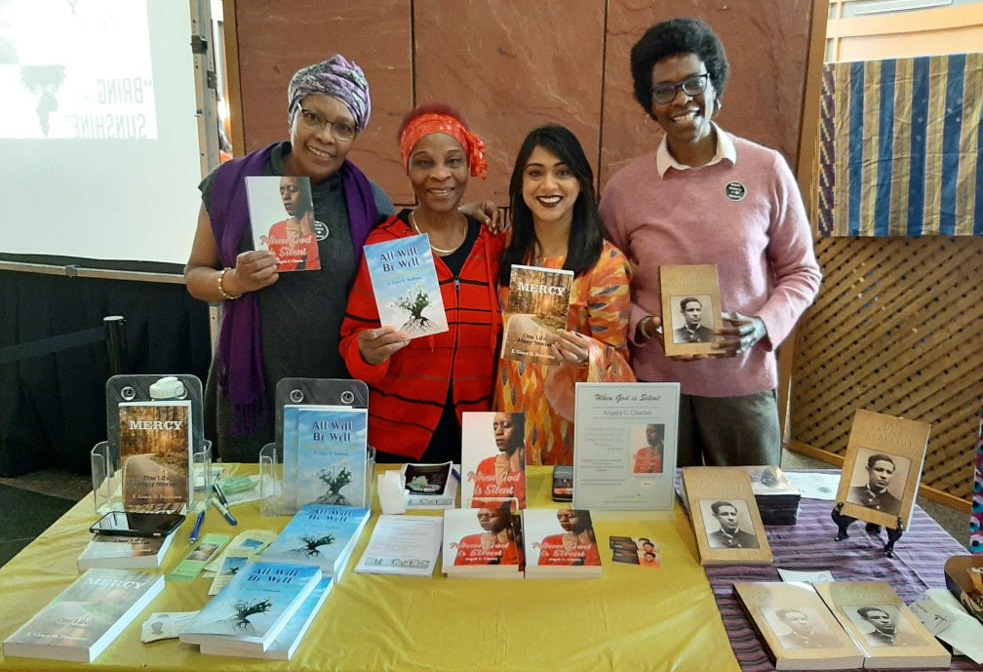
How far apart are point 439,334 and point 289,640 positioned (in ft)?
2.91

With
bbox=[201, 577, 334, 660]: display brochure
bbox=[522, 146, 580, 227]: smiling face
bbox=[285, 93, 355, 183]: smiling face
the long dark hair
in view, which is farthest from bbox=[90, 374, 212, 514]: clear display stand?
bbox=[522, 146, 580, 227]: smiling face

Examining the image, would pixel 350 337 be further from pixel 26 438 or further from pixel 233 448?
pixel 26 438

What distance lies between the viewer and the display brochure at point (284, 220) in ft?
5.85

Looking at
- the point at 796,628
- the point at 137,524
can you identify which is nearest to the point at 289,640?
the point at 137,524

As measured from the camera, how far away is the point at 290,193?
1.80m

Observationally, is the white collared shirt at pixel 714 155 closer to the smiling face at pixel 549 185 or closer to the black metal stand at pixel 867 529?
the smiling face at pixel 549 185

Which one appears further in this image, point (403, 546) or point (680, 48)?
point (680, 48)

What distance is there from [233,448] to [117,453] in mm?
571

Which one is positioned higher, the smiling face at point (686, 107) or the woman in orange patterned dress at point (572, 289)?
the smiling face at point (686, 107)

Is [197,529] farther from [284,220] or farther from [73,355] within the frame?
[73,355]

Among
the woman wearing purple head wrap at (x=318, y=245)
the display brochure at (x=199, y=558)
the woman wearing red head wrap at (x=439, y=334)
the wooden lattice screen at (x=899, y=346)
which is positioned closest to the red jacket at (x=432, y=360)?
the woman wearing red head wrap at (x=439, y=334)

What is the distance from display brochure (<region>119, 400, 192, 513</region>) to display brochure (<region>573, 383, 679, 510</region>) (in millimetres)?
827

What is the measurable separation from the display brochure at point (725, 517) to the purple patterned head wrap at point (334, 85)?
1.28 m

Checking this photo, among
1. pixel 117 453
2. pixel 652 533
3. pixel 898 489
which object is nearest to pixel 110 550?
pixel 117 453
